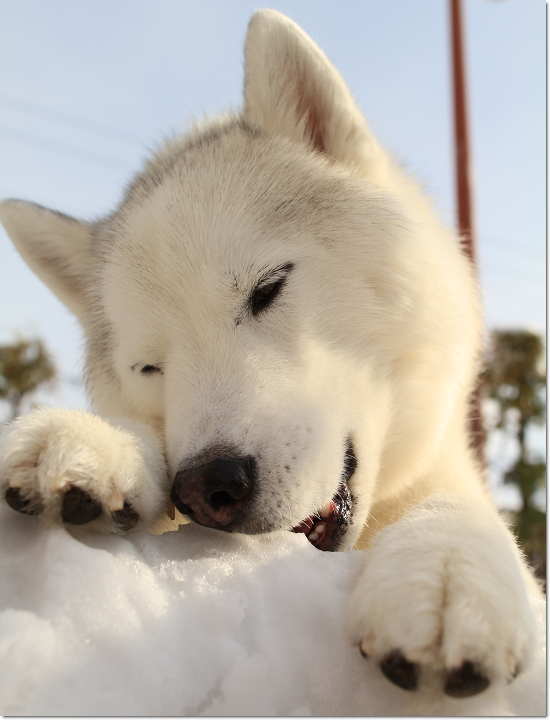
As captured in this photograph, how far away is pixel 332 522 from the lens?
1548 millimetres

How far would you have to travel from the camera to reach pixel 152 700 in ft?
2.68

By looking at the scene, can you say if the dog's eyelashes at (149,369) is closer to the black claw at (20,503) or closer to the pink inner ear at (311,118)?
the black claw at (20,503)

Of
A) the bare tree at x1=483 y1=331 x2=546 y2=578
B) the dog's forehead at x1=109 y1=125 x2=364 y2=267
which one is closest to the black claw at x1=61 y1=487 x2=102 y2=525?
the dog's forehead at x1=109 y1=125 x2=364 y2=267

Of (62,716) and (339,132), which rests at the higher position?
→ (339,132)

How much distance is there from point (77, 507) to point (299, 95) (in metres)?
1.98

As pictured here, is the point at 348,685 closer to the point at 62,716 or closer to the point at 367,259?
the point at 62,716

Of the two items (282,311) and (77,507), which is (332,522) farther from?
(77,507)

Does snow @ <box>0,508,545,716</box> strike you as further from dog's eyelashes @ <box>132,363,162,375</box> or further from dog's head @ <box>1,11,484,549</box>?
dog's eyelashes @ <box>132,363,162,375</box>

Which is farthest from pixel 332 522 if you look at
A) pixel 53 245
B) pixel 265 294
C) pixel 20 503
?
pixel 53 245

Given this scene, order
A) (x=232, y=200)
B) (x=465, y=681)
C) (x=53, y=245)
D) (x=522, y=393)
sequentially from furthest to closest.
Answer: (x=522, y=393) → (x=53, y=245) → (x=232, y=200) → (x=465, y=681)

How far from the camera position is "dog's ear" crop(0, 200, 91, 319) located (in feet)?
8.29

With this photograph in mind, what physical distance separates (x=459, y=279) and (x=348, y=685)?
1.77 meters

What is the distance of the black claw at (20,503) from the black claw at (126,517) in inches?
6.0

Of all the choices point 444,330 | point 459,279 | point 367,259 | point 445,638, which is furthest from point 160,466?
point 459,279
